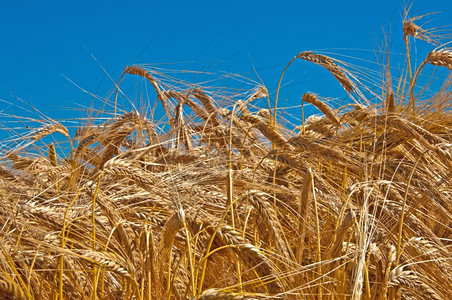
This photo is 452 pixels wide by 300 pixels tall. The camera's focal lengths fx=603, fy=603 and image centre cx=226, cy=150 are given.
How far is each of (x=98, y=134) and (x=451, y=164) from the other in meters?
2.63

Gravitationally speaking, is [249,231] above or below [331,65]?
below

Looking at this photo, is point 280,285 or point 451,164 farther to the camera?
point 451,164

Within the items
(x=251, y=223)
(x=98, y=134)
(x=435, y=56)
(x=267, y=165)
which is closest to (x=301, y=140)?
(x=251, y=223)

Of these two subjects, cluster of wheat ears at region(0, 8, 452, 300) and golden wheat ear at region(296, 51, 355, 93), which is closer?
cluster of wheat ears at region(0, 8, 452, 300)

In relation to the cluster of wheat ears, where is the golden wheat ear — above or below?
above

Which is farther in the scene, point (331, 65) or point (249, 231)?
point (331, 65)

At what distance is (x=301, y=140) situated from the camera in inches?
105

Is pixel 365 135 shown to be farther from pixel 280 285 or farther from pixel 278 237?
pixel 280 285

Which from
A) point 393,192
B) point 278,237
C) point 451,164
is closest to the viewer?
point 278,237

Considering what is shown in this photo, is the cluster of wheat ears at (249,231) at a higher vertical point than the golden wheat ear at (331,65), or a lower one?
lower

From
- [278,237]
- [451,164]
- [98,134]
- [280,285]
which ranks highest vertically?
[98,134]

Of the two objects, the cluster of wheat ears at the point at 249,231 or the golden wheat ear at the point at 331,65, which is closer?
the cluster of wheat ears at the point at 249,231

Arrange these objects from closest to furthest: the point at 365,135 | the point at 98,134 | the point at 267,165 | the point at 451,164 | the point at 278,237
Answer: the point at 278,237 < the point at 451,164 < the point at 365,135 < the point at 267,165 < the point at 98,134

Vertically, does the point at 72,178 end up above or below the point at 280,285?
above
